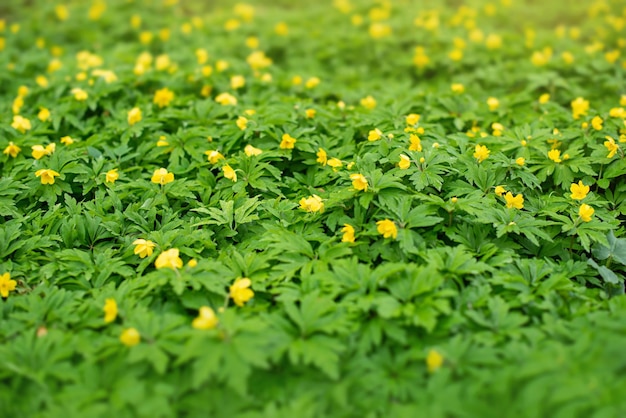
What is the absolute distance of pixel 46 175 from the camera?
3322 mm

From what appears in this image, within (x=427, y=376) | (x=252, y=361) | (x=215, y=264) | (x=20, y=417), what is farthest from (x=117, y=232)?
(x=427, y=376)

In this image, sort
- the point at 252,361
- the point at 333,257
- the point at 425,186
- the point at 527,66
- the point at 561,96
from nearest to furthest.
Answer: the point at 252,361, the point at 333,257, the point at 425,186, the point at 561,96, the point at 527,66

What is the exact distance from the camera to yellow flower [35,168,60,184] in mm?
3285

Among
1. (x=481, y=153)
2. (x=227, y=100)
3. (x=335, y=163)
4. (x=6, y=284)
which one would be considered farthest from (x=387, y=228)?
(x=227, y=100)

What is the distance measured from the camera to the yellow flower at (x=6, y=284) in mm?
2680

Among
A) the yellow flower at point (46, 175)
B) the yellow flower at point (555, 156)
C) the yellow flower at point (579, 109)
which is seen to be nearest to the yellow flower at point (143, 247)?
the yellow flower at point (46, 175)

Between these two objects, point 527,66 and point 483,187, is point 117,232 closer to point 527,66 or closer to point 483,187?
point 483,187

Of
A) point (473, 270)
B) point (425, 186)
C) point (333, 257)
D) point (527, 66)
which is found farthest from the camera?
point (527, 66)

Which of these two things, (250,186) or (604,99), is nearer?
(250,186)

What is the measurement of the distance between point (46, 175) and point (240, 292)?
165cm

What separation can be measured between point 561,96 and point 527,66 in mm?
574

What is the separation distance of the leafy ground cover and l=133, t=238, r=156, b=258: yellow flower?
0.02 metres

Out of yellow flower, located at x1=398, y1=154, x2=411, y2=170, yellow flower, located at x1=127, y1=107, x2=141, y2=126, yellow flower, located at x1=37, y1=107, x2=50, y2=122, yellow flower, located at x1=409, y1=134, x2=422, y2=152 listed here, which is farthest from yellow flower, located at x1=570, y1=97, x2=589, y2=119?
yellow flower, located at x1=37, y1=107, x2=50, y2=122

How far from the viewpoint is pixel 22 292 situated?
275cm
